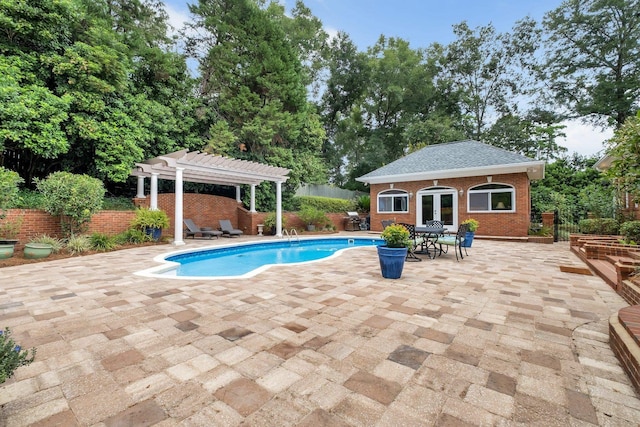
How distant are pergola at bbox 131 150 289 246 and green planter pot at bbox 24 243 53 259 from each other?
3.23 meters

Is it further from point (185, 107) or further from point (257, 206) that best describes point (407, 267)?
A: point (185, 107)

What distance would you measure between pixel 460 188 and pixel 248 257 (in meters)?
10.1

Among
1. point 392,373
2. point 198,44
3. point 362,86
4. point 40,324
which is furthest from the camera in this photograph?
point 362,86

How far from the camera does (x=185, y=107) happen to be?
1330 cm

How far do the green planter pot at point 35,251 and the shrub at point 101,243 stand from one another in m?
1.16

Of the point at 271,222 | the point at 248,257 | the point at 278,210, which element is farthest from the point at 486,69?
the point at 248,257

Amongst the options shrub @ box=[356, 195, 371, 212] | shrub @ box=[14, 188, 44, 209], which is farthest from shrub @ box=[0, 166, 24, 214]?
shrub @ box=[356, 195, 371, 212]

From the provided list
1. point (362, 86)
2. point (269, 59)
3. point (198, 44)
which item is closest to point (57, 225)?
point (269, 59)

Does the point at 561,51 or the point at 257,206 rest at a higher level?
the point at 561,51

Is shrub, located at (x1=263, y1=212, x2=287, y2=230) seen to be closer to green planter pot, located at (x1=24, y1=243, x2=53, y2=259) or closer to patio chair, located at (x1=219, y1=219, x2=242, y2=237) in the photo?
patio chair, located at (x1=219, y1=219, x2=242, y2=237)

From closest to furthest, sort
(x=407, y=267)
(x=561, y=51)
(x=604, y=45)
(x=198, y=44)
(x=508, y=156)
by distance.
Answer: (x=407, y=267), (x=508, y=156), (x=198, y=44), (x=604, y=45), (x=561, y=51)

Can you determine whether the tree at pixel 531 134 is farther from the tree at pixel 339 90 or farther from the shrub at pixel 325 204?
the shrub at pixel 325 204


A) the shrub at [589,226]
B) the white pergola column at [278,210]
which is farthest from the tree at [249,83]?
the shrub at [589,226]

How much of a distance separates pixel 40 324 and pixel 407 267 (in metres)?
5.64
